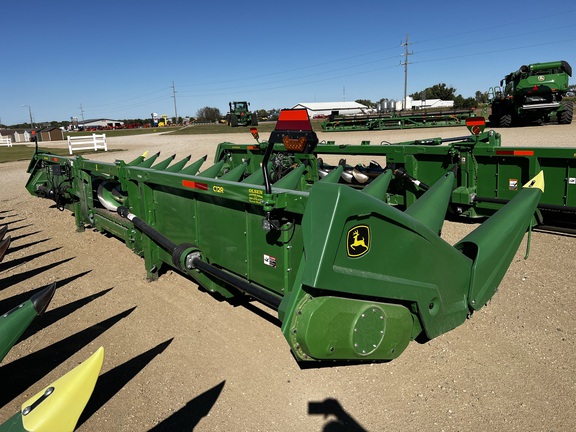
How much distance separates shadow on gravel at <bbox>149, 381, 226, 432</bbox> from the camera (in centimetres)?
260

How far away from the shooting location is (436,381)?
2.92 metres

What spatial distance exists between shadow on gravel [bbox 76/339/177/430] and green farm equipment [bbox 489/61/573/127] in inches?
888

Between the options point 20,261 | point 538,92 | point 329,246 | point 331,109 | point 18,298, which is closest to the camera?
point 329,246

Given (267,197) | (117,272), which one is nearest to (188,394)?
(267,197)

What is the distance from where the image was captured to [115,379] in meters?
3.07

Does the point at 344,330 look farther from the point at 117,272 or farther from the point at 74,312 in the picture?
the point at 117,272

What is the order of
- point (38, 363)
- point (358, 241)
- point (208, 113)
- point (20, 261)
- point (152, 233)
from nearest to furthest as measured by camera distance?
point (358, 241) < point (38, 363) < point (152, 233) < point (20, 261) < point (208, 113)

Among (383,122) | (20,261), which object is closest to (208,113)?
(383,122)

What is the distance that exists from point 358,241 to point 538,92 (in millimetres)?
22962

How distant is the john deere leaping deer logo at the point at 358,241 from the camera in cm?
190

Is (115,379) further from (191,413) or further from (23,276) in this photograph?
(23,276)

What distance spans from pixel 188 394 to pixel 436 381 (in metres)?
1.66

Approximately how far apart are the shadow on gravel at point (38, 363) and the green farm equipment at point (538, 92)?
74.3 feet

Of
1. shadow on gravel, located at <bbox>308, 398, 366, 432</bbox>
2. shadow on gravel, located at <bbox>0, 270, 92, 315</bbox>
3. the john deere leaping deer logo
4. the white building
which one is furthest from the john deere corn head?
the white building
